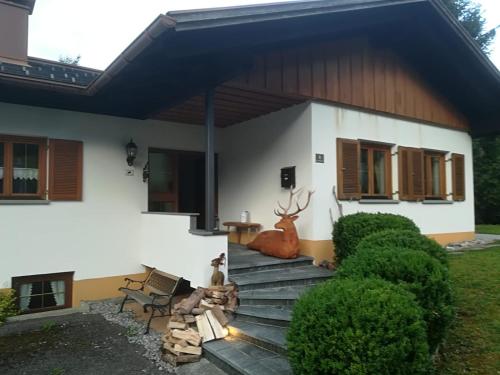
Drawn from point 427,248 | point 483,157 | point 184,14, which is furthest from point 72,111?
point 483,157

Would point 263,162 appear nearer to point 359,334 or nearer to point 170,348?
point 170,348

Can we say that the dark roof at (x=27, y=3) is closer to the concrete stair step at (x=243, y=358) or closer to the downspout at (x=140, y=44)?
the downspout at (x=140, y=44)

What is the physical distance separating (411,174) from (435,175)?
144 cm

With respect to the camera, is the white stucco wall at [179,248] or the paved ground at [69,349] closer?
the paved ground at [69,349]

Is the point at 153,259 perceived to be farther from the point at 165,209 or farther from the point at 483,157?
the point at 483,157

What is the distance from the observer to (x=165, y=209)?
27.6ft

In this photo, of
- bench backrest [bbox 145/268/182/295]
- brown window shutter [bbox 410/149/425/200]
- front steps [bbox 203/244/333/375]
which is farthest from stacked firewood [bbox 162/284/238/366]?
brown window shutter [bbox 410/149/425/200]

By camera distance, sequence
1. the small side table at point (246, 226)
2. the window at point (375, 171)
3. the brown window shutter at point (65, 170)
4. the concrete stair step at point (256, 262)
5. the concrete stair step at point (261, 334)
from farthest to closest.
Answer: the window at point (375, 171) < the small side table at point (246, 226) < the brown window shutter at point (65, 170) < the concrete stair step at point (256, 262) < the concrete stair step at point (261, 334)

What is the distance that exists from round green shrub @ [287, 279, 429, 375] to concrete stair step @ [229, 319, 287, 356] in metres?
1.23

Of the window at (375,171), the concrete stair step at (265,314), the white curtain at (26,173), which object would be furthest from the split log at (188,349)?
the window at (375,171)

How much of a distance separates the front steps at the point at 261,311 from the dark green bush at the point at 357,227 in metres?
0.53

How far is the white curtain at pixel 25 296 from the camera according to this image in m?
6.32

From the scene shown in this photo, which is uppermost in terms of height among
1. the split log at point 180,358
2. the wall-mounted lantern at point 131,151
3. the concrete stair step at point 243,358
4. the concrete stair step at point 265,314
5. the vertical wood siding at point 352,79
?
the vertical wood siding at point 352,79

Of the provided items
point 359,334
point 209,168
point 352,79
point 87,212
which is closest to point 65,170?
point 87,212
